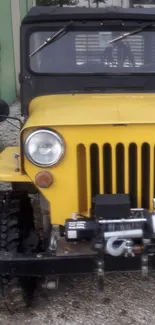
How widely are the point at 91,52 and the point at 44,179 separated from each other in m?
1.45

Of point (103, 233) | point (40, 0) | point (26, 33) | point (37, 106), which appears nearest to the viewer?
point (103, 233)

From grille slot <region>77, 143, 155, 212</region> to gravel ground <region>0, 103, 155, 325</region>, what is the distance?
0.59m

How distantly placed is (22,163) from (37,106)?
784 millimetres

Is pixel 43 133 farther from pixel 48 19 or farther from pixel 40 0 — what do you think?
pixel 40 0

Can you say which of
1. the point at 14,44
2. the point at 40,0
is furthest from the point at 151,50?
the point at 40,0

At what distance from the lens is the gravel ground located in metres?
3.74

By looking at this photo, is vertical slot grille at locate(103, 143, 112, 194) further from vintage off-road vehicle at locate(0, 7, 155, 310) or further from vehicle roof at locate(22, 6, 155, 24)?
vehicle roof at locate(22, 6, 155, 24)

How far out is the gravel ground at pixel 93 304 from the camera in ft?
12.3

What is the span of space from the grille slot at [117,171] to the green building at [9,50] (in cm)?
883

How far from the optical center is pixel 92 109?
368cm

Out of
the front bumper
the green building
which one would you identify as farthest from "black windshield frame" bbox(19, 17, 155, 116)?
the green building

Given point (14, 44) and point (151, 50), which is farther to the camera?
point (14, 44)

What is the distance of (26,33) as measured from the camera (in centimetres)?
448

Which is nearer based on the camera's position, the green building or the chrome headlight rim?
the chrome headlight rim
